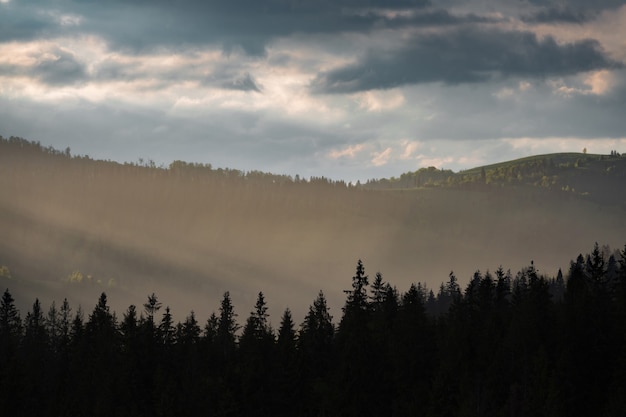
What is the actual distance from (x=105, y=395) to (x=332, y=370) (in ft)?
86.8

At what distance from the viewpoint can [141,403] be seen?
111m

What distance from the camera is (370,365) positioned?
99062mm

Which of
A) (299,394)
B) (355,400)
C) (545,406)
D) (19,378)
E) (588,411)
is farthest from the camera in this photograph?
(19,378)

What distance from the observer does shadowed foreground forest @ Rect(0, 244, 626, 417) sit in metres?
92.2

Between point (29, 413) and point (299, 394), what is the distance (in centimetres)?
3506

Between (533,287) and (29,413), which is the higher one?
(533,287)

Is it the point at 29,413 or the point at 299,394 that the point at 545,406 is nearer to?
the point at 299,394

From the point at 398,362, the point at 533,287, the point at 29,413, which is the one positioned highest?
the point at 533,287

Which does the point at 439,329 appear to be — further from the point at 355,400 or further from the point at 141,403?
the point at 141,403

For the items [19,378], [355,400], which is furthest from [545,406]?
[19,378]

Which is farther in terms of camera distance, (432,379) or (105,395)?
(105,395)

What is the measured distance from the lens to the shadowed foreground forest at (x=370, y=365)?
92.2m

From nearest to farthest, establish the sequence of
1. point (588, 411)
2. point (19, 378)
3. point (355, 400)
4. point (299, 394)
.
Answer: point (588, 411)
point (355, 400)
point (299, 394)
point (19, 378)

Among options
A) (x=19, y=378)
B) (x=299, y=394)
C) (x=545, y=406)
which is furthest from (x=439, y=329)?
(x=19, y=378)
